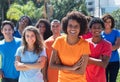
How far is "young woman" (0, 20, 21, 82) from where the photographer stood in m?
6.18

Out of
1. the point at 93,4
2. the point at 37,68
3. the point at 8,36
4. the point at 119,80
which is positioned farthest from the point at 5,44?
the point at 93,4

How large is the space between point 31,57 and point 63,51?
981mm

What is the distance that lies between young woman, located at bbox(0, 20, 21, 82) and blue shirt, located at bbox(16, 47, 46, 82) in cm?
55

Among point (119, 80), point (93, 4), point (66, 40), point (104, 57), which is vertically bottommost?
point (93, 4)

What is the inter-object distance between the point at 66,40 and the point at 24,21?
7.63ft

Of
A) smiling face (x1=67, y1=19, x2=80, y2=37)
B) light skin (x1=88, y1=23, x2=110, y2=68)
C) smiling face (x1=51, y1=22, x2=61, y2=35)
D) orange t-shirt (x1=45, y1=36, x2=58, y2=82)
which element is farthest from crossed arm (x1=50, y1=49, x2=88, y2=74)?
smiling face (x1=51, y1=22, x2=61, y2=35)

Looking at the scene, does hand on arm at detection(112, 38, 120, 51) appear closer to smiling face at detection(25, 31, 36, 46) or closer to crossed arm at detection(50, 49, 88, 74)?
smiling face at detection(25, 31, 36, 46)

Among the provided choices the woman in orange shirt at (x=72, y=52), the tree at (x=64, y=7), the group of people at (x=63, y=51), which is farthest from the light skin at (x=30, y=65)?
the tree at (x=64, y=7)

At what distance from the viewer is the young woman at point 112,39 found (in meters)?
6.87

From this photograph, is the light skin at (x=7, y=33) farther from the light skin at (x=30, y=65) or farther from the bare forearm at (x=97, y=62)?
the bare forearm at (x=97, y=62)

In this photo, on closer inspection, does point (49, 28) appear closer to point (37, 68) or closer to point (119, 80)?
point (37, 68)

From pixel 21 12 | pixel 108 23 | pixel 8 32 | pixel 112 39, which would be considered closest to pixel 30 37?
pixel 8 32

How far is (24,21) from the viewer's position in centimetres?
698

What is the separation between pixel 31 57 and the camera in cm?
560
